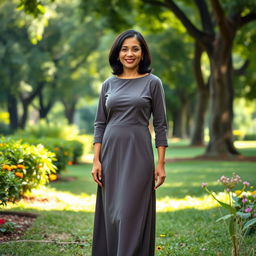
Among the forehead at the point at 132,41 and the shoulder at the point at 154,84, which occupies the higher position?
the forehead at the point at 132,41

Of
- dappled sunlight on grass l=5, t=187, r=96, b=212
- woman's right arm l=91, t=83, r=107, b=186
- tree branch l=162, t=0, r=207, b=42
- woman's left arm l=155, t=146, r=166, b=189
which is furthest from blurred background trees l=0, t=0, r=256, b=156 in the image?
woman's left arm l=155, t=146, r=166, b=189

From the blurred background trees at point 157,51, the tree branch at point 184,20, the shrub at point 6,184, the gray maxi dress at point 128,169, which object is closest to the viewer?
the gray maxi dress at point 128,169

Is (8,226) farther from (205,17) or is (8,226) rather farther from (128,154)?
(205,17)

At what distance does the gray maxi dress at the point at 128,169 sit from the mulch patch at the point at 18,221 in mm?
1973

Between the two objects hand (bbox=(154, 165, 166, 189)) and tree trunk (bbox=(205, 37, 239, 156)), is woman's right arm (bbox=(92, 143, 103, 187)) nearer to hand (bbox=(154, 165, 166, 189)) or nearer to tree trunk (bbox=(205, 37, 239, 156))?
hand (bbox=(154, 165, 166, 189))

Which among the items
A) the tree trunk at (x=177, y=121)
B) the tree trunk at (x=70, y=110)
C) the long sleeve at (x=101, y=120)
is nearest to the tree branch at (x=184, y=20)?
the long sleeve at (x=101, y=120)

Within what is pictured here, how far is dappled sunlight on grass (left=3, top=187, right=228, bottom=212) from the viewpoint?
844cm

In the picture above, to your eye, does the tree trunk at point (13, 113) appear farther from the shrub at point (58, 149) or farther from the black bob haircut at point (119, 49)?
the black bob haircut at point (119, 49)

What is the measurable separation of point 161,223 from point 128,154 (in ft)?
11.2

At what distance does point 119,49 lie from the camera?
412cm

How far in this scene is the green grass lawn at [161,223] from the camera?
520cm

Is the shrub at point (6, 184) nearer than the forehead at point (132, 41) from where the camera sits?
No

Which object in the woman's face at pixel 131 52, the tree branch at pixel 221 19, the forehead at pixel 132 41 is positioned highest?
the tree branch at pixel 221 19

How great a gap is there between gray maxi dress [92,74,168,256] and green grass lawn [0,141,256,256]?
96cm
